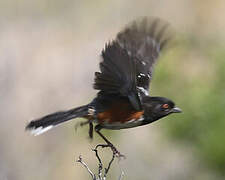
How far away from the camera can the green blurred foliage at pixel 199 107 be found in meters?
10.7

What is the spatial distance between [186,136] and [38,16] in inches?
259

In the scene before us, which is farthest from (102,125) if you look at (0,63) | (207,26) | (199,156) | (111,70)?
(207,26)

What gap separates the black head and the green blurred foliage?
419 cm

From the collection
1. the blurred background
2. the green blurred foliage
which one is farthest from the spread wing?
the green blurred foliage

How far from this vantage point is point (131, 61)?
5.97m

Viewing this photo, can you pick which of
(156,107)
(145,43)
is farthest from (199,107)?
(156,107)

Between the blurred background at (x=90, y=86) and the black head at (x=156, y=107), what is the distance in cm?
246

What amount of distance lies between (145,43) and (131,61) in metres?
0.72

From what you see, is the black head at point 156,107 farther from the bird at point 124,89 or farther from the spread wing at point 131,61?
the spread wing at point 131,61

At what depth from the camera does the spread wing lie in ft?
19.5

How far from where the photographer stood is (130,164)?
11930 millimetres

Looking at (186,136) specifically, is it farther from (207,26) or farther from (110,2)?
(110,2)

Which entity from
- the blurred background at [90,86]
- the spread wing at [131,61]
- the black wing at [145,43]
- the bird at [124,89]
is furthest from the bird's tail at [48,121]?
the blurred background at [90,86]

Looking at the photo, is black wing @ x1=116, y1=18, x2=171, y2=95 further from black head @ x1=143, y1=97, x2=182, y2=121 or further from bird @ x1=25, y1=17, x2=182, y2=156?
black head @ x1=143, y1=97, x2=182, y2=121
